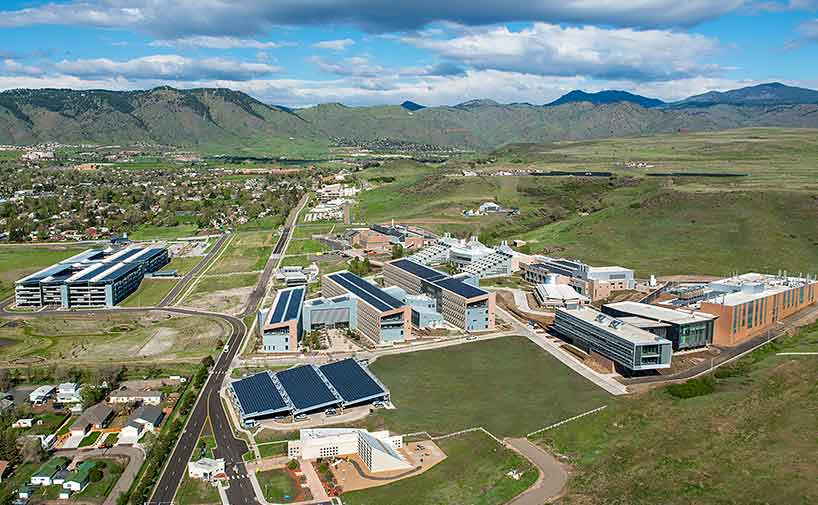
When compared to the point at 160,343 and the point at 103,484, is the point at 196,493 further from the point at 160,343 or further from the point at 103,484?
the point at 160,343

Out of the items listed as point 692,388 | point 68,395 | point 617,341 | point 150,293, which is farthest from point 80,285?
point 692,388

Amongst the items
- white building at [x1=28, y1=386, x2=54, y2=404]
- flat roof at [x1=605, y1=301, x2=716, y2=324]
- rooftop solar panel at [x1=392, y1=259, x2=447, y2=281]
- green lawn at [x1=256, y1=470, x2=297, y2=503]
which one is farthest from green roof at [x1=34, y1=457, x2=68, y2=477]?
flat roof at [x1=605, y1=301, x2=716, y2=324]

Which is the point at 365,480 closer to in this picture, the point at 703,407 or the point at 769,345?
the point at 703,407

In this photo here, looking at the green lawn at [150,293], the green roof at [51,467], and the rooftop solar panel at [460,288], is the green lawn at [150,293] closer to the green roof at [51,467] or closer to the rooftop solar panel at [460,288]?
the rooftop solar panel at [460,288]

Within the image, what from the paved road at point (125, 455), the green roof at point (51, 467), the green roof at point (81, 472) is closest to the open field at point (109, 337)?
the paved road at point (125, 455)

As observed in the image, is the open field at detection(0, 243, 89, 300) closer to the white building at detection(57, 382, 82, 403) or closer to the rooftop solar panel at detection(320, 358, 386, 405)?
the white building at detection(57, 382, 82, 403)
